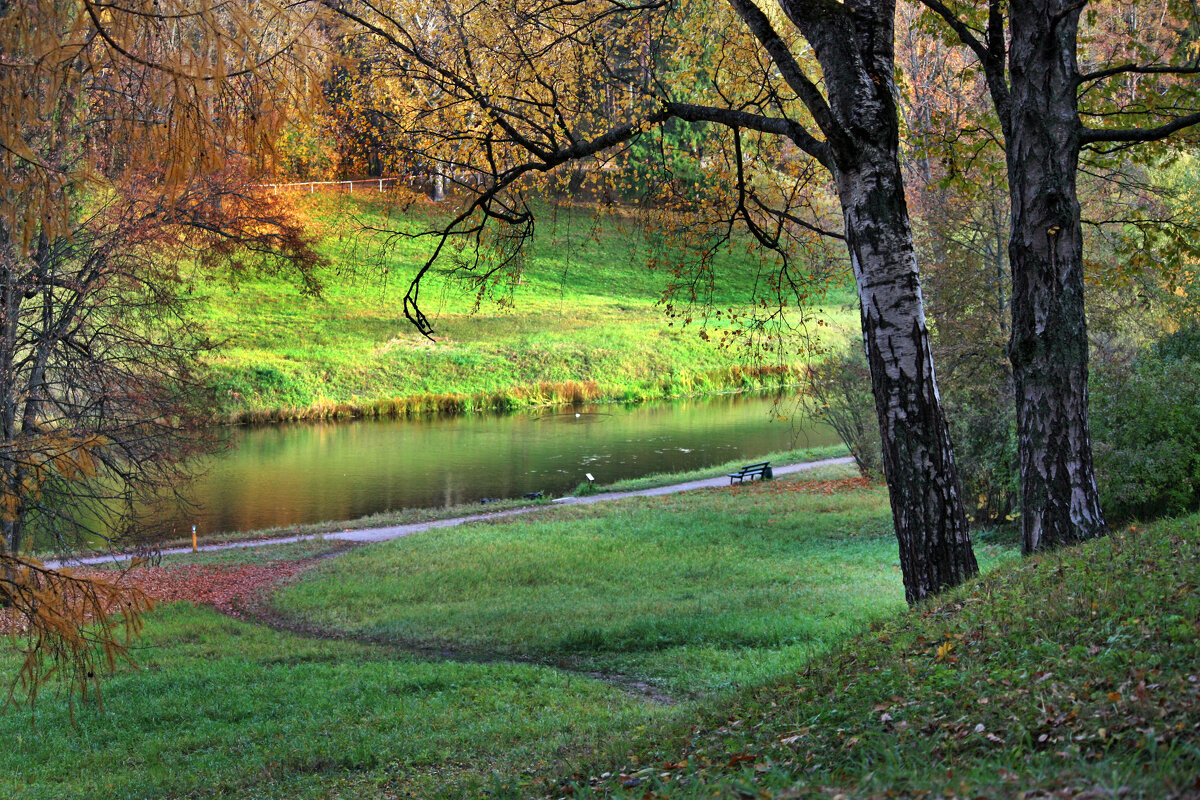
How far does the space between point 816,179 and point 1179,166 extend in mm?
16719

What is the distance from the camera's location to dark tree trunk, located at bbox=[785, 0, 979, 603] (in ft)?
22.4

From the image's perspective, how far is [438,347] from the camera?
4741 cm

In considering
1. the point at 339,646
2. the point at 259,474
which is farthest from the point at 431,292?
the point at 339,646

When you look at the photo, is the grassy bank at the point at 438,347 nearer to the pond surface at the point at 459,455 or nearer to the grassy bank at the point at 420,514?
the pond surface at the point at 459,455

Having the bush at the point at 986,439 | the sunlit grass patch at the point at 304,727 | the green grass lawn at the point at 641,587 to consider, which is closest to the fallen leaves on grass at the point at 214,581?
the green grass lawn at the point at 641,587

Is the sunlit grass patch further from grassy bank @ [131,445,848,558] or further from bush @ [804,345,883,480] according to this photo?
bush @ [804,345,883,480]

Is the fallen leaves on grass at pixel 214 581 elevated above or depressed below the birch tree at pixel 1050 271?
below

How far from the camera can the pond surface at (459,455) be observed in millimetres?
25766

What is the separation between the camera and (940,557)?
6.96 metres

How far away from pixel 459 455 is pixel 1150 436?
891 inches

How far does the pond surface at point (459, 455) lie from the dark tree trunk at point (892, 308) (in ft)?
43.6

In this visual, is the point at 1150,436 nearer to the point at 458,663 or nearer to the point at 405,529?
the point at 458,663

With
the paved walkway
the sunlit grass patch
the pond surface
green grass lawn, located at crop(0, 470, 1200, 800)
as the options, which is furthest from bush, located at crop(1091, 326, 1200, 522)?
the paved walkway

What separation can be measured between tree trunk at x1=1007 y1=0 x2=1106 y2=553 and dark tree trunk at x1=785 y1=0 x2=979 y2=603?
3.69 feet
